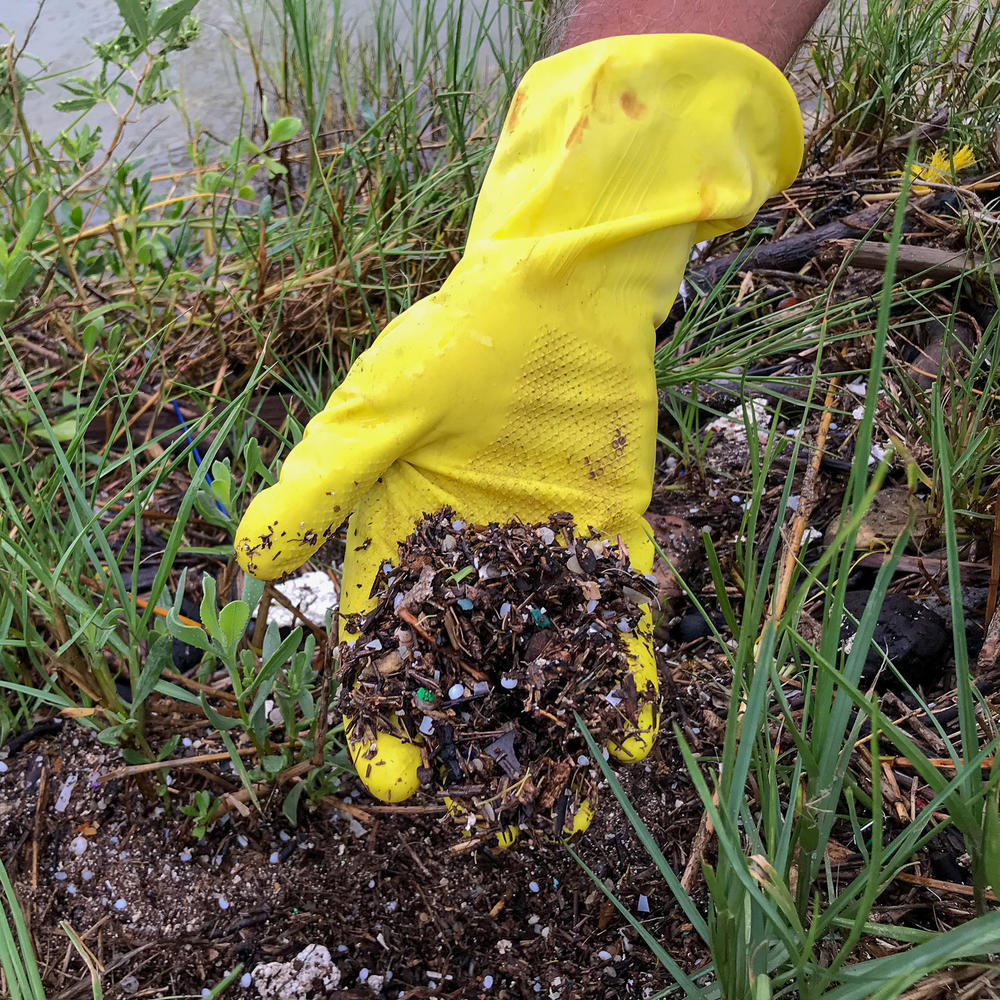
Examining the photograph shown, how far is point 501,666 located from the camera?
42.0 inches

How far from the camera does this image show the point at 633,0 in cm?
129

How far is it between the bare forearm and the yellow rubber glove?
0.31 ft

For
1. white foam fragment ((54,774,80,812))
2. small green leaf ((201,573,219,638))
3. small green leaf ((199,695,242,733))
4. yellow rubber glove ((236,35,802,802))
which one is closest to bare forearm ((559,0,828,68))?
yellow rubber glove ((236,35,802,802))

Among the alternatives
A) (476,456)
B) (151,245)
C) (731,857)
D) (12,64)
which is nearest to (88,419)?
(476,456)

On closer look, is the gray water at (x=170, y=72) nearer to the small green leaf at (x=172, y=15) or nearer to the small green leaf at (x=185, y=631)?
the small green leaf at (x=172, y=15)

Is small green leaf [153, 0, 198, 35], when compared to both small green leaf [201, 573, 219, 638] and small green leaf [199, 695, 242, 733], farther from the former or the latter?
small green leaf [199, 695, 242, 733]

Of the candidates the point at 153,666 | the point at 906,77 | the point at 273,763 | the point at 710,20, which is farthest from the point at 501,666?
the point at 906,77

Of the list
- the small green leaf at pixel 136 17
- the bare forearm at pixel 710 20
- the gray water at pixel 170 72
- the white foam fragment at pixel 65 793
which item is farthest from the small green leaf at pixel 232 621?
the gray water at pixel 170 72

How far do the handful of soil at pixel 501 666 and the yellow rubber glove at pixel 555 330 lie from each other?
0.06 meters

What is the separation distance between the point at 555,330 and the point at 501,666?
18.3 inches

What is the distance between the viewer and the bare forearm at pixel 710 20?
4.14ft

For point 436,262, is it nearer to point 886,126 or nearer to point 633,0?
point 633,0

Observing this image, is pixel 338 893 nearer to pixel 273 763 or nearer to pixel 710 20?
pixel 273 763

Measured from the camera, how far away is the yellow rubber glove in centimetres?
109
